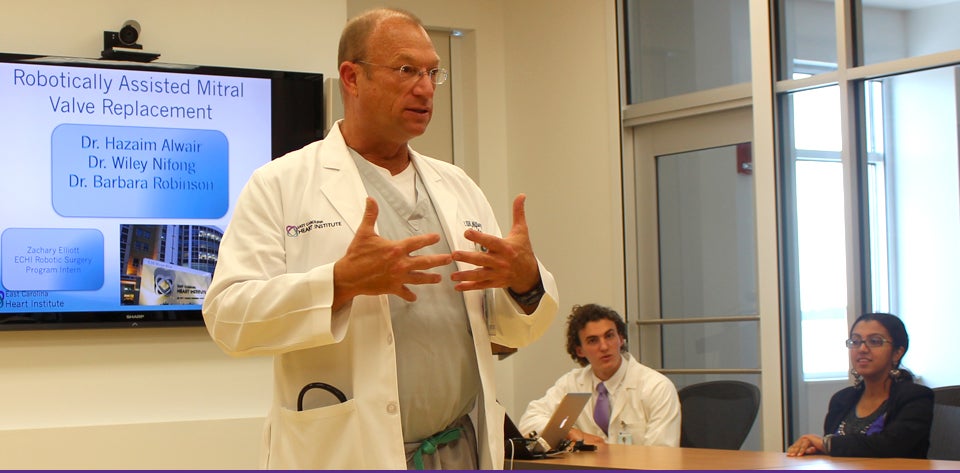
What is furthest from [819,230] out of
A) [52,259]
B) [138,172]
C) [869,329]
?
[52,259]

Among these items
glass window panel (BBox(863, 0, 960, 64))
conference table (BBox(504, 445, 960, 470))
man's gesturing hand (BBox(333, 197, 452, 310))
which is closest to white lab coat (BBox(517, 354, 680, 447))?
conference table (BBox(504, 445, 960, 470))

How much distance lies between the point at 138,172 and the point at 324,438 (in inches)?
132

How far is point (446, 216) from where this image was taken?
208 centimetres

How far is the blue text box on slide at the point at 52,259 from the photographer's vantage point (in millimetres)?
4746

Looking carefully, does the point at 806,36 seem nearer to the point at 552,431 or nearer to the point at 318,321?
the point at 552,431

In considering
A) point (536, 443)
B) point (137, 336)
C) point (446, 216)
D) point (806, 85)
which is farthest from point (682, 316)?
point (446, 216)

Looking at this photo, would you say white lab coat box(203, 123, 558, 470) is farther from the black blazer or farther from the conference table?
the black blazer

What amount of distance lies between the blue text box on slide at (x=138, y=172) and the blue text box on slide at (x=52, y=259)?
0.11 metres

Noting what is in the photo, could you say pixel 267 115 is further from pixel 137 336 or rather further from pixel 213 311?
pixel 213 311

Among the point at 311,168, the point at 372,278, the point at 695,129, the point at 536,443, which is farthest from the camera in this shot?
the point at 695,129

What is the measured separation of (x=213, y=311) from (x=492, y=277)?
481 mm

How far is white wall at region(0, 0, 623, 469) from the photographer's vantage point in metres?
4.80

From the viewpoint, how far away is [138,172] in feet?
16.2

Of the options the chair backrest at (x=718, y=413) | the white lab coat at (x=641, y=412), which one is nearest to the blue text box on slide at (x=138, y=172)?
the white lab coat at (x=641, y=412)
